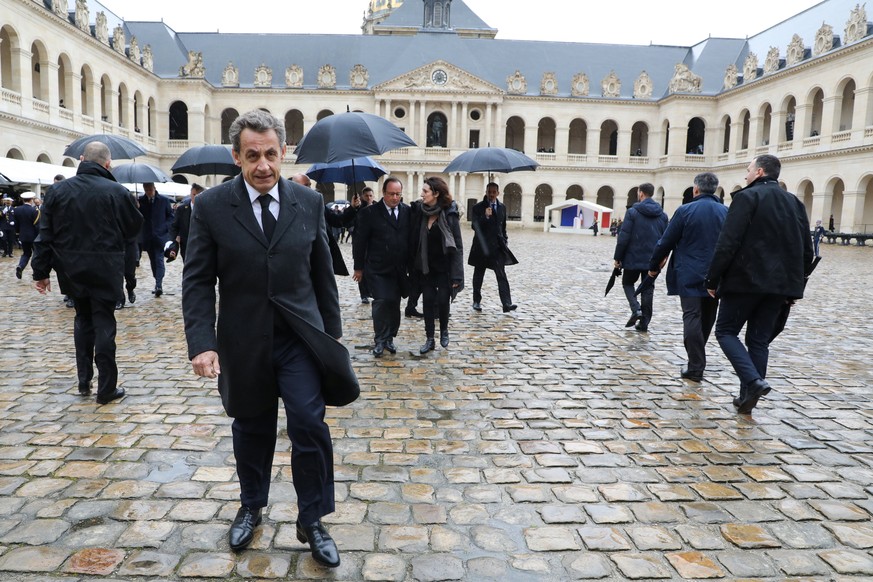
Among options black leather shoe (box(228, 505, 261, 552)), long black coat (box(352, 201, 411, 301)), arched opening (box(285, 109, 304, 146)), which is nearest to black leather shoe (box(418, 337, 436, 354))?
long black coat (box(352, 201, 411, 301))

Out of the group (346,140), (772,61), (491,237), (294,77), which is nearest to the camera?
(346,140)

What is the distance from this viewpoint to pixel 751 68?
50.0 m

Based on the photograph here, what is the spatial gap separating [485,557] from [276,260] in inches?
71.3

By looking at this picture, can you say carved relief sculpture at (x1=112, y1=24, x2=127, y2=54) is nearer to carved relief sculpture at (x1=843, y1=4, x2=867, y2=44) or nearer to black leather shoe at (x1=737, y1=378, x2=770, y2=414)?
carved relief sculpture at (x1=843, y1=4, x2=867, y2=44)

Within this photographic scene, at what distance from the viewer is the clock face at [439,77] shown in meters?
57.3

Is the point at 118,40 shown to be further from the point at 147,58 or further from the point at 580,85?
the point at 580,85

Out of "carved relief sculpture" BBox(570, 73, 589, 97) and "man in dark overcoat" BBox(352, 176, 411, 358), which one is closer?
"man in dark overcoat" BBox(352, 176, 411, 358)

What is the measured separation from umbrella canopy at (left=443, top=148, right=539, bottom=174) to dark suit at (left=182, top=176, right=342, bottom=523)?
8.05 meters

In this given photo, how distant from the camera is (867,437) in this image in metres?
5.27

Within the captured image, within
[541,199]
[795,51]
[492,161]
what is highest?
[795,51]

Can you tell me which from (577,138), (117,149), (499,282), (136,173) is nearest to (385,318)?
(499,282)

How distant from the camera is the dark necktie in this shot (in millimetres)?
3250

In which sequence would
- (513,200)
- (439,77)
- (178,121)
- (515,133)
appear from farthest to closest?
(515,133) < (513,200) < (439,77) < (178,121)

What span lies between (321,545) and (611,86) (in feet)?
198
